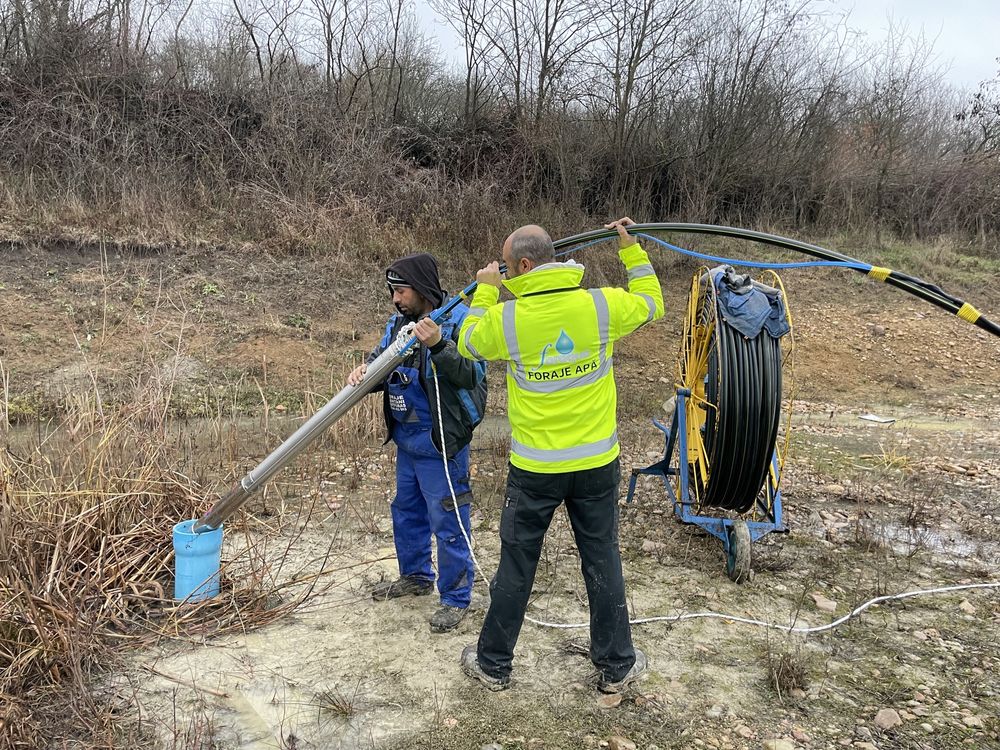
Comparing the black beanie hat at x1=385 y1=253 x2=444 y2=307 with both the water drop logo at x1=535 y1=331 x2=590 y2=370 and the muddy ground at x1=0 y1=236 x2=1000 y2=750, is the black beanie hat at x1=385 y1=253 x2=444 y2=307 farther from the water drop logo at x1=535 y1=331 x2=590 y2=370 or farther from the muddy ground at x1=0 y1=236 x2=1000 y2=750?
the muddy ground at x1=0 y1=236 x2=1000 y2=750

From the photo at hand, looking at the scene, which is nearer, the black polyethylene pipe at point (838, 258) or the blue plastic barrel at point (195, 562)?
the black polyethylene pipe at point (838, 258)

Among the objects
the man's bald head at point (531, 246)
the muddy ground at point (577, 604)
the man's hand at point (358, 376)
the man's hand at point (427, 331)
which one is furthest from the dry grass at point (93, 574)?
the man's bald head at point (531, 246)

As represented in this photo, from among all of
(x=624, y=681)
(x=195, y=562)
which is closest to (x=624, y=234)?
(x=624, y=681)

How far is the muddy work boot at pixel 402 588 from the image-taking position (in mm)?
4430

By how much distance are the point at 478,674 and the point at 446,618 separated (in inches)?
21.2

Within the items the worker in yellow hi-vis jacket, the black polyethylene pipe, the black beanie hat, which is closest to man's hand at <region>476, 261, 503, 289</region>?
the worker in yellow hi-vis jacket

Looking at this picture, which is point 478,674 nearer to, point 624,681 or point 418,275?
point 624,681

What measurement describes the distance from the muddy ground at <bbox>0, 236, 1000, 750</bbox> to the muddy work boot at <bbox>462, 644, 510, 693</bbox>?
5 centimetres

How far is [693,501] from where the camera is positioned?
5508mm

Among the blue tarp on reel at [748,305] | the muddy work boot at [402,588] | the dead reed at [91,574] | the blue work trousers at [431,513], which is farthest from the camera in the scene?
the blue tarp on reel at [748,305]

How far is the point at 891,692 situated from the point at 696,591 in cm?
127

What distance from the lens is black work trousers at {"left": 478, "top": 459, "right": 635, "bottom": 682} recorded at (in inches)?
132

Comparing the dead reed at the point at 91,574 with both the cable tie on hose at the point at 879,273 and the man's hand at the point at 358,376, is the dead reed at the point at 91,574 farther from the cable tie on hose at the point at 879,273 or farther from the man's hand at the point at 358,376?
the cable tie on hose at the point at 879,273

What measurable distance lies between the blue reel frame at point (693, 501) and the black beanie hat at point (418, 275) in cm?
242
